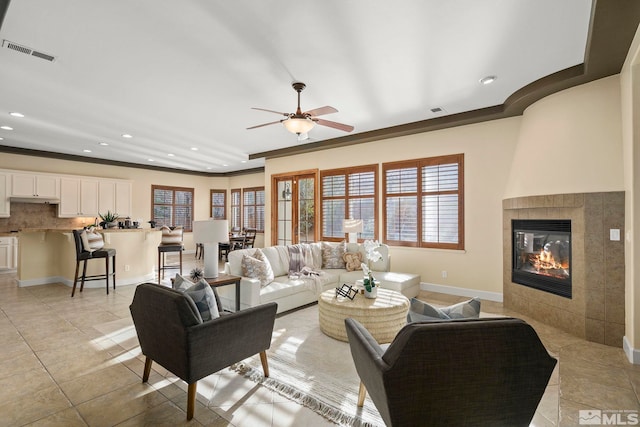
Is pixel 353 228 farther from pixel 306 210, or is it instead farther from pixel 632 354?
pixel 632 354

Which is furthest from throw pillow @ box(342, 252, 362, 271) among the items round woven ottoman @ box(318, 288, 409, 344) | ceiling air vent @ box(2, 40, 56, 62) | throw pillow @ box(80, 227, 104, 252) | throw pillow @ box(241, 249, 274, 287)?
ceiling air vent @ box(2, 40, 56, 62)

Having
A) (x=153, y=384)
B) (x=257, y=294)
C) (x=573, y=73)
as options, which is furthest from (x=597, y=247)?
(x=153, y=384)

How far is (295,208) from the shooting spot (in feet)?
24.8

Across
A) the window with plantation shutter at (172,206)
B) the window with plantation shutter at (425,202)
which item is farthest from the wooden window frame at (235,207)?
the window with plantation shutter at (425,202)

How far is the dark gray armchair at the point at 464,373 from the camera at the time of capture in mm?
1381

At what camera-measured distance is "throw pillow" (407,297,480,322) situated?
179 cm

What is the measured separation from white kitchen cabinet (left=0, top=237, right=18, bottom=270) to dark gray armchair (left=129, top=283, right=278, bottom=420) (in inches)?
278

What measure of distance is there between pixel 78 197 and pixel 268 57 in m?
7.50

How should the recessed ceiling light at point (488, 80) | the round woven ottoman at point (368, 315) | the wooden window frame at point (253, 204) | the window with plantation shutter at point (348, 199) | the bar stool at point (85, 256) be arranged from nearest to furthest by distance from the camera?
the round woven ottoman at point (368, 315)
the recessed ceiling light at point (488, 80)
the bar stool at point (85, 256)
the window with plantation shutter at point (348, 199)
the wooden window frame at point (253, 204)

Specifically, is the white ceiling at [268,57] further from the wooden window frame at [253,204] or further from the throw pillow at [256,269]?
the wooden window frame at [253,204]

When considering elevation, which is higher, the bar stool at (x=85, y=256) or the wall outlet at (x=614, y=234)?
the wall outlet at (x=614, y=234)

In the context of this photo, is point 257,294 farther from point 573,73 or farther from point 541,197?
point 573,73

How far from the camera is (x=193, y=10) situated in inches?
97.2

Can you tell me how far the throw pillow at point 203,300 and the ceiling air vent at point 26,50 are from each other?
113 inches
